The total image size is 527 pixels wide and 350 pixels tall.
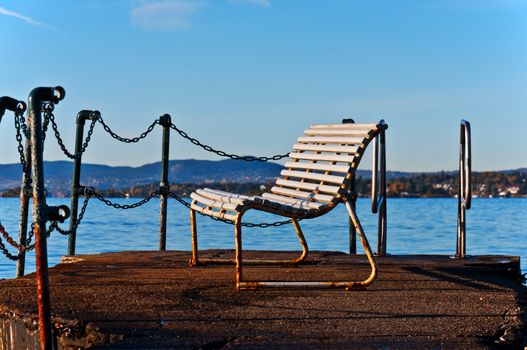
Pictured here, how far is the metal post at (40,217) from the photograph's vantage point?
14.6 feet

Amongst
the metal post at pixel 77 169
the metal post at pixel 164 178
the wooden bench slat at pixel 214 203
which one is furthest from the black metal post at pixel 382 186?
the metal post at pixel 77 169

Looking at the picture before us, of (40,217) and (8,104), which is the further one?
(8,104)

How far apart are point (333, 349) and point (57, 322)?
148 cm

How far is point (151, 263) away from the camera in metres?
7.88

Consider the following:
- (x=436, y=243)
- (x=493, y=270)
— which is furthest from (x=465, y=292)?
(x=436, y=243)

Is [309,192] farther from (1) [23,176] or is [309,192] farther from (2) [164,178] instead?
(2) [164,178]

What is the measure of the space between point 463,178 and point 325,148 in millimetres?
1349

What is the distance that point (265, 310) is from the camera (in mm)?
5359

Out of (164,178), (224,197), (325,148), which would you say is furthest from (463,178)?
(164,178)

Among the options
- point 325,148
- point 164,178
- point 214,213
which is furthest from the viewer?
point 164,178

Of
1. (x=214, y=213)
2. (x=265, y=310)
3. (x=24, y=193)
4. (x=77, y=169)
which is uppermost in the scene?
(x=77, y=169)

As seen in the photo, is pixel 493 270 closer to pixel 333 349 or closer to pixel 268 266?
pixel 268 266

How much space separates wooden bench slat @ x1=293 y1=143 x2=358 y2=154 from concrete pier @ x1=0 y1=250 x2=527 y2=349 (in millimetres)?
858

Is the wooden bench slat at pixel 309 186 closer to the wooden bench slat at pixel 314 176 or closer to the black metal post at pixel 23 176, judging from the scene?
the wooden bench slat at pixel 314 176
